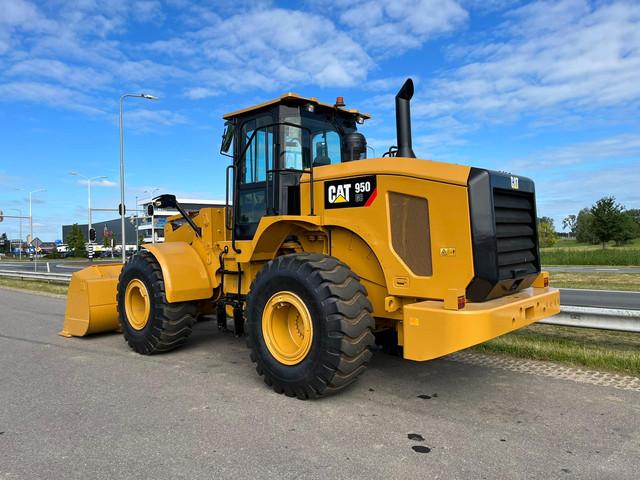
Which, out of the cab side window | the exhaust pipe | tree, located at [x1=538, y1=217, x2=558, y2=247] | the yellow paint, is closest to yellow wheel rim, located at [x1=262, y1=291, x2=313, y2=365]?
the cab side window

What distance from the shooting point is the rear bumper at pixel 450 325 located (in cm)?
382

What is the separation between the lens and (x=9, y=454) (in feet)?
11.6

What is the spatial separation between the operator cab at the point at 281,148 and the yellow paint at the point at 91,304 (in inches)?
108

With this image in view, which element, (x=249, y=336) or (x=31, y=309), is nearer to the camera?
(x=249, y=336)

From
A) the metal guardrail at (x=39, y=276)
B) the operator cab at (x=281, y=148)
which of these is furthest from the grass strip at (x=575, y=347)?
the metal guardrail at (x=39, y=276)

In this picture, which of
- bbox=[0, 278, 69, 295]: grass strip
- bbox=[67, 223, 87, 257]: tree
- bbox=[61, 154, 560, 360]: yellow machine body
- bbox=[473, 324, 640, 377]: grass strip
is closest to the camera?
bbox=[61, 154, 560, 360]: yellow machine body

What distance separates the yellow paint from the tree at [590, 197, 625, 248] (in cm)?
4354

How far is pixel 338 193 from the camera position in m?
4.82

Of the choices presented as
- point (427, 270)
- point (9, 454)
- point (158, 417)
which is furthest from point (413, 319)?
point (9, 454)

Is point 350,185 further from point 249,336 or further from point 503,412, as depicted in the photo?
point 503,412

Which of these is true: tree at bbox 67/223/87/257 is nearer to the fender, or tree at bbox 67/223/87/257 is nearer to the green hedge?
the green hedge

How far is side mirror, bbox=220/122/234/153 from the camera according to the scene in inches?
244

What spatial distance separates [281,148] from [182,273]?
1.96 meters

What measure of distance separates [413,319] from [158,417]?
221 cm
